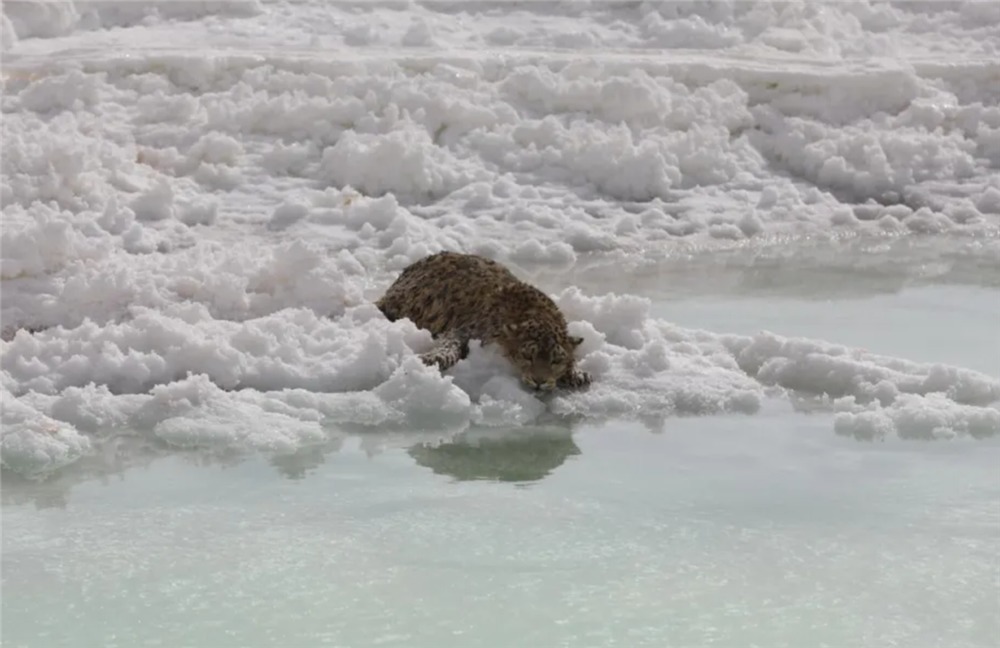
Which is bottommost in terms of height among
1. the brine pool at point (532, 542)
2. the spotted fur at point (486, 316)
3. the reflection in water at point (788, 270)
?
the brine pool at point (532, 542)

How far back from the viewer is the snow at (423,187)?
6.29 m

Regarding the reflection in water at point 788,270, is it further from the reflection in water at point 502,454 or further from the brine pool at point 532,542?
the reflection in water at point 502,454

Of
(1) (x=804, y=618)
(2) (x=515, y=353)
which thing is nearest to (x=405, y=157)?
(2) (x=515, y=353)

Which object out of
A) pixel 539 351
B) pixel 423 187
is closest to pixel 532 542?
pixel 539 351

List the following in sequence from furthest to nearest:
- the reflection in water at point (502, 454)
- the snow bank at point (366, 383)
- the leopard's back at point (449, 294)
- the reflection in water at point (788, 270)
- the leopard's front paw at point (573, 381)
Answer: the reflection in water at point (788, 270) < the leopard's back at point (449, 294) < the leopard's front paw at point (573, 381) < the snow bank at point (366, 383) < the reflection in water at point (502, 454)

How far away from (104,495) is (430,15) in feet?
30.4

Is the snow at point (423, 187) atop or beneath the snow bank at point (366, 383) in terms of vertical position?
Result: atop

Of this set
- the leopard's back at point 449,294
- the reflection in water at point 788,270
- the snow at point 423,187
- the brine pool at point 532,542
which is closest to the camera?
the brine pool at point 532,542

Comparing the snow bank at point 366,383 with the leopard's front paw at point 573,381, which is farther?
the leopard's front paw at point 573,381

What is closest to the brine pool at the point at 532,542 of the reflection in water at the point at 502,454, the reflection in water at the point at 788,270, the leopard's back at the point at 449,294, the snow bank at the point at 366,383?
the reflection in water at the point at 502,454

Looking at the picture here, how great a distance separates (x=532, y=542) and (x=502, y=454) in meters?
1.00

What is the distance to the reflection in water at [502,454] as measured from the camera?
5.57 meters

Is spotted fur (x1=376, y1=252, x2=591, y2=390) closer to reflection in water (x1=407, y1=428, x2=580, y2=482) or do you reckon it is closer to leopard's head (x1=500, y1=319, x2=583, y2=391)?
leopard's head (x1=500, y1=319, x2=583, y2=391)

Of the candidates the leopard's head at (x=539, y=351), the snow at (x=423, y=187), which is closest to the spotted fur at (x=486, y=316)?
the leopard's head at (x=539, y=351)
